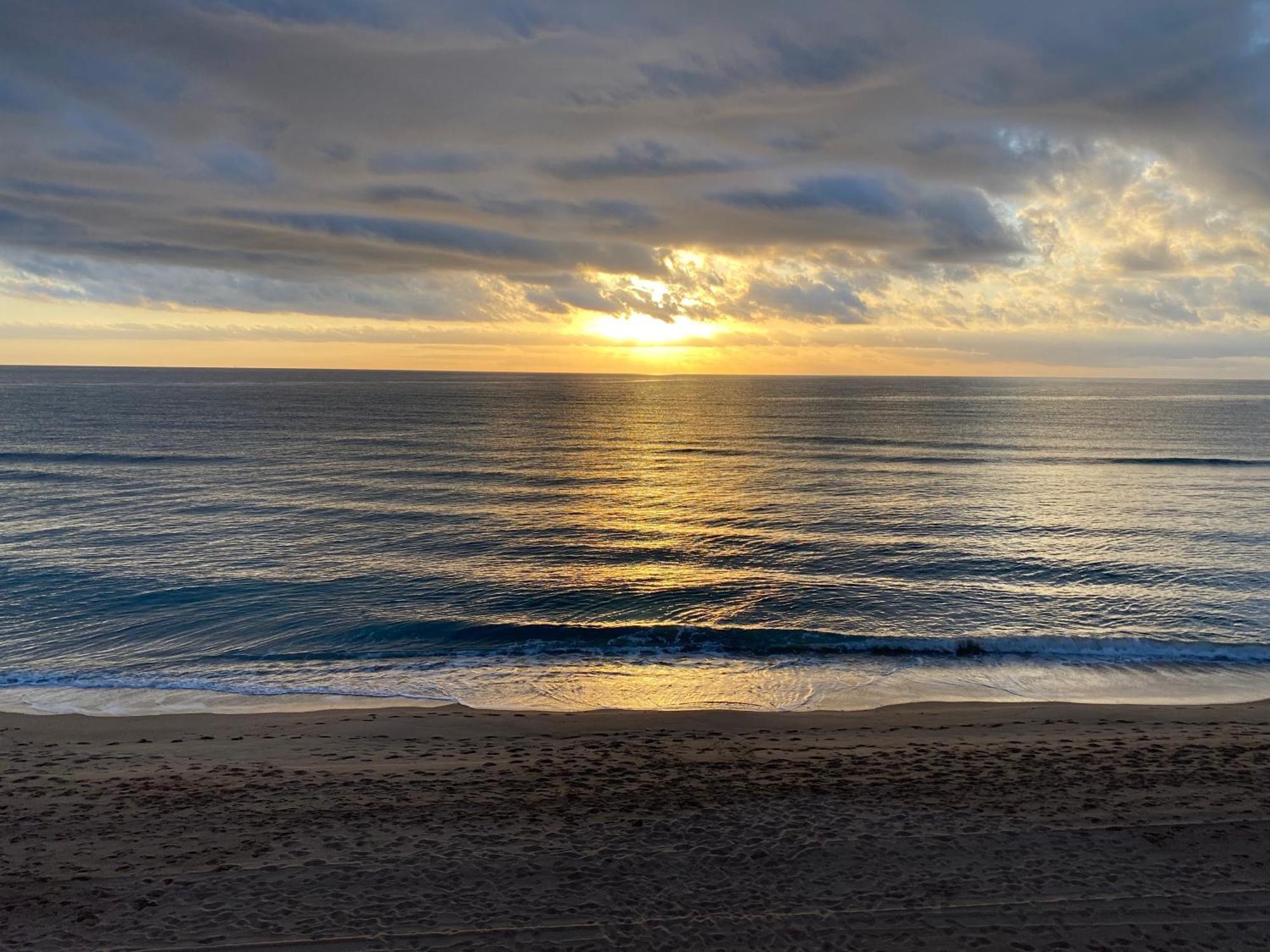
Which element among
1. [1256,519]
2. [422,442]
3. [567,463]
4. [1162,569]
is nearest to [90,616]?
[1162,569]

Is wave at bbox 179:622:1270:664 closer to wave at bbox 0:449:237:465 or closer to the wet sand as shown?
the wet sand

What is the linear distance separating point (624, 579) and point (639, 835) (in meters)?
19.1

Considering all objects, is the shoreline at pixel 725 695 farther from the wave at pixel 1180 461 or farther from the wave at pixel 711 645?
the wave at pixel 1180 461

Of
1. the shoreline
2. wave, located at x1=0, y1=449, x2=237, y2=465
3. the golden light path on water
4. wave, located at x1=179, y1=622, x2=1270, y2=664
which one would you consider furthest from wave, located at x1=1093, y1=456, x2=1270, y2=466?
wave, located at x1=0, y1=449, x2=237, y2=465

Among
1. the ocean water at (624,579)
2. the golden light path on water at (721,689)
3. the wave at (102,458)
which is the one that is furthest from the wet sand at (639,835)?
the wave at (102,458)

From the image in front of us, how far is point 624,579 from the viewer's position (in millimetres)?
30812

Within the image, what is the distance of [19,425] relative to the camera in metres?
94.4

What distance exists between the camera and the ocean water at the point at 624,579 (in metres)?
21.5

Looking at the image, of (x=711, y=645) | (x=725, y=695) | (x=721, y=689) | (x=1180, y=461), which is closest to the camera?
(x=725, y=695)

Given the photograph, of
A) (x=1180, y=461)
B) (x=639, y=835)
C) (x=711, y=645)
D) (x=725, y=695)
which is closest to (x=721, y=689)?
(x=725, y=695)

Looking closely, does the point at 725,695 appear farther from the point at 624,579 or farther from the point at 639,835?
the point at 624,579

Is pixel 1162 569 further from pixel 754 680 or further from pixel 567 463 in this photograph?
pixel 567 463

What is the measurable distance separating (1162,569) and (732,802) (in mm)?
26540

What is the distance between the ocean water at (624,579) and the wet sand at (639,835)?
12.0 feet
